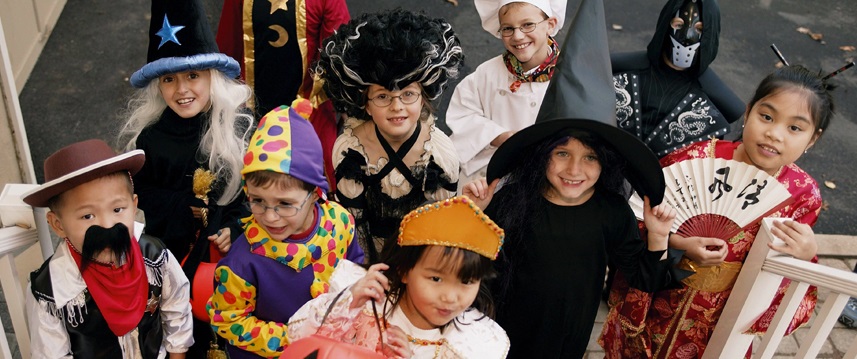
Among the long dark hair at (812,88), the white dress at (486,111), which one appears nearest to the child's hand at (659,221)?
the long dark hair at (812,88)

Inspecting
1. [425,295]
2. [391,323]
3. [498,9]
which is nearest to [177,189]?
[391,323]

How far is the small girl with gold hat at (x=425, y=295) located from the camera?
2568 millimetres

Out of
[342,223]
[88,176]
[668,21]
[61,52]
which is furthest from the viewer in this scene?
[61,52]

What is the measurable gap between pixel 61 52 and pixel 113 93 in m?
1.04

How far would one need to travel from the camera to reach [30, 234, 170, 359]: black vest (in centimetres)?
281

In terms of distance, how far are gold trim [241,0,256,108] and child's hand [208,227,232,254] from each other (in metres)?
1.05

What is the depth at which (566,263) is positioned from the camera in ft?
10.7

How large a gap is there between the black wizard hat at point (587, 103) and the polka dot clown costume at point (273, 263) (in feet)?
2.60

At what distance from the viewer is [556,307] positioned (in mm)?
3350

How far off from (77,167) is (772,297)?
2956 millimetres

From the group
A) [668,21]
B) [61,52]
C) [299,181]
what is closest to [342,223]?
[299,181]

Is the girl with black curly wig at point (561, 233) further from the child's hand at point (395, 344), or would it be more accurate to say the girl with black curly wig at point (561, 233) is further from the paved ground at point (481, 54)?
the paved ground at point (481, 54)

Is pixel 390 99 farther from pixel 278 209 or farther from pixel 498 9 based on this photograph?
pixel 498 9

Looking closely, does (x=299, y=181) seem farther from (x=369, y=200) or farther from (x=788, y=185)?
(x=788, y=185)
